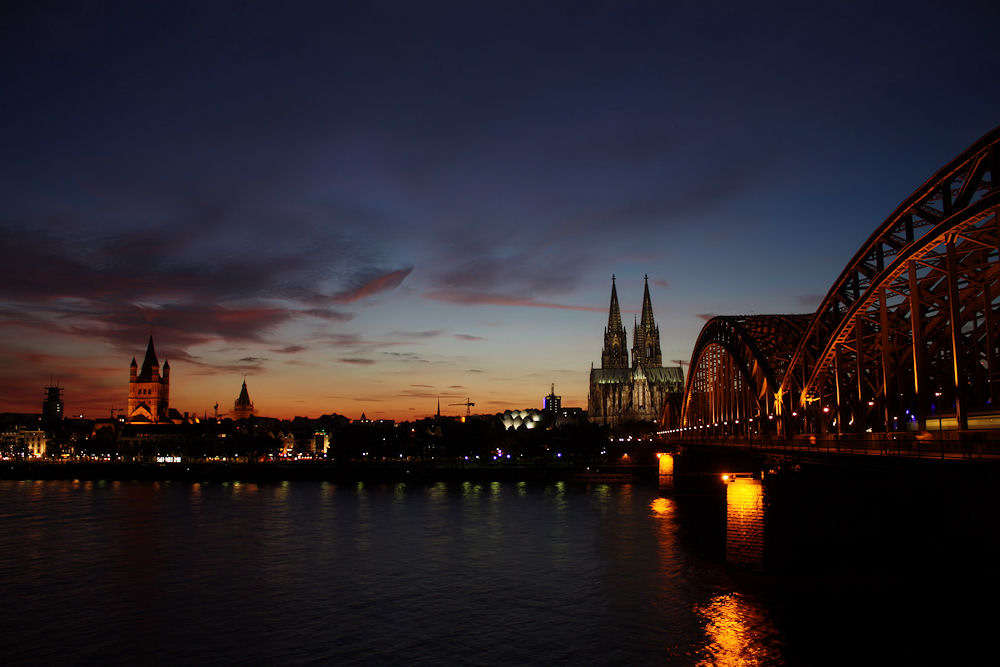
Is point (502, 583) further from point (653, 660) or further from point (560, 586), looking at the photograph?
point (653, 660)

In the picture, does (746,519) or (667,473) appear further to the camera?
(667,473)

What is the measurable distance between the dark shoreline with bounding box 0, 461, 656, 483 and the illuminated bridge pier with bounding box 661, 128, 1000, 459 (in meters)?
62.8

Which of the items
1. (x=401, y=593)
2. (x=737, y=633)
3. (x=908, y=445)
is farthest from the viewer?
(x=401, y=593)

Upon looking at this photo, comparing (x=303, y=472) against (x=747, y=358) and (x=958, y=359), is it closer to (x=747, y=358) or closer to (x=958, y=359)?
(x=747, y=358)

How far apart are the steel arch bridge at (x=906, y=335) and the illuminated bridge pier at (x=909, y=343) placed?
83 millimetres

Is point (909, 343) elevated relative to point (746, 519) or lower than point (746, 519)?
elevated

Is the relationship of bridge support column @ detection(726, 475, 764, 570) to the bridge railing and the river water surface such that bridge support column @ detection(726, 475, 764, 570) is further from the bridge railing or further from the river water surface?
the bridge railing

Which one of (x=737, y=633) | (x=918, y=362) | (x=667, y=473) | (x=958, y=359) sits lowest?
(x=737, y=633)

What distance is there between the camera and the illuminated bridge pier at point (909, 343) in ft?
102

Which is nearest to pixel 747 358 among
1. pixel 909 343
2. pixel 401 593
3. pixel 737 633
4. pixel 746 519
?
pixel 909 343

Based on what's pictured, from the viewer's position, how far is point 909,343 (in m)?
48.1

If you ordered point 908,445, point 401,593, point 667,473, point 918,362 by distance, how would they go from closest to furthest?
point 908,445 < point 918,362 < point 401,593 < point 667,473

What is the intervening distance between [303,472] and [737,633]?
128 metres

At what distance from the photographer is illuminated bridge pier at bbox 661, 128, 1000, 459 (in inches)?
1220
